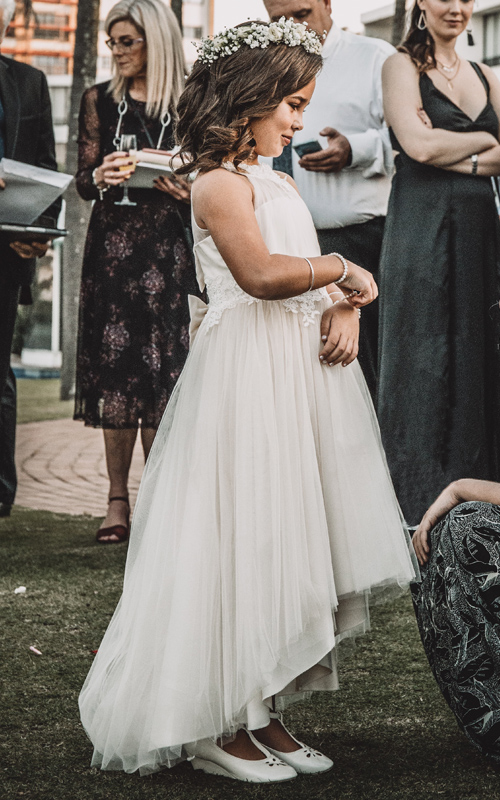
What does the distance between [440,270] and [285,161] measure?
0.78m

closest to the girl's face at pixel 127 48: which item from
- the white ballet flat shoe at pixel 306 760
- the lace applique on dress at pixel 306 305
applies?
the lace applique on dress at pixel 306 305

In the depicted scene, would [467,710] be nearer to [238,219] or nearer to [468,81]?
[238,219]

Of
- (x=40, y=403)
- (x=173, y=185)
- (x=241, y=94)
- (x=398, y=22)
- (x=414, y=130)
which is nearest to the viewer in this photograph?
(x=241, y=94)

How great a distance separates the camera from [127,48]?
4.79m

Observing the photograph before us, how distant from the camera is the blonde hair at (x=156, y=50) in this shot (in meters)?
4.76

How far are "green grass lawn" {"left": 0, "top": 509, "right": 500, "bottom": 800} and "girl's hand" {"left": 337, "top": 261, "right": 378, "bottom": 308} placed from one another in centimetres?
87

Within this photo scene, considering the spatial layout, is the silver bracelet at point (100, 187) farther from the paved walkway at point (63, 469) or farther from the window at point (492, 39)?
the window at point (492, 39)

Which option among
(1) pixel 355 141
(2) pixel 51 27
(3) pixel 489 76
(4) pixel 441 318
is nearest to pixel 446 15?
(3) pixel 489 76

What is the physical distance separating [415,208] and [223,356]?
2050 mm

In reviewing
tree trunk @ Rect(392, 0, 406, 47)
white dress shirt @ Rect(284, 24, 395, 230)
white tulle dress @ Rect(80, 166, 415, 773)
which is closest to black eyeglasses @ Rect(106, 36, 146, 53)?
white dress shirt @ Rect(284, 24, 395, 230)

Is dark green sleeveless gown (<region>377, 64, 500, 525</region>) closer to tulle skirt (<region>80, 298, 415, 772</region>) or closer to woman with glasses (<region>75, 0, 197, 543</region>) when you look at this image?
woman with glasses (<region>75, 0, 197, 543</region>)

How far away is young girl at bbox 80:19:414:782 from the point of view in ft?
7.59

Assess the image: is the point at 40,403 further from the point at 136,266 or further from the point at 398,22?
the point at 136,266

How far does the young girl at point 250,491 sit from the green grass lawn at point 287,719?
0.27ft
